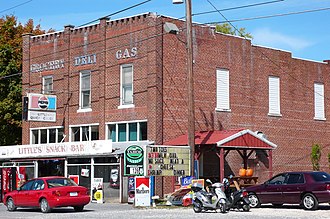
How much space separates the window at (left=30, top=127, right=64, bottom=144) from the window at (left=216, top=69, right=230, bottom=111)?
9.95 m

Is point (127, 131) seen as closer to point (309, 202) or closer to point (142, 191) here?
point (142, 191)

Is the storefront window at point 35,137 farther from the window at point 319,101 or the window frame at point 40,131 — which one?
the window at point 319,101

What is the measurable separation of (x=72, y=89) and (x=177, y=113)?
7522mm

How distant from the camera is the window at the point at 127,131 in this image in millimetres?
34856

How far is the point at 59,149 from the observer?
36.0 metres

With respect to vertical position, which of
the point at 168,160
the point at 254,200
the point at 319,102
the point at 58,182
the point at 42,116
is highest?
the point at 319,102

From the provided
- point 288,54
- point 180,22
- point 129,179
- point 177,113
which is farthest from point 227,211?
point 288,54

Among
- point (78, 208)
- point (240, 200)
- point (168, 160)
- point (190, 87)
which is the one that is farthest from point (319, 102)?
point (78, 208)

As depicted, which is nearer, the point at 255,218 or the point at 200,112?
the point at 255,218

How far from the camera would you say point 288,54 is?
42.2 m

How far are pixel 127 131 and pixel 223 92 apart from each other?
259 inches

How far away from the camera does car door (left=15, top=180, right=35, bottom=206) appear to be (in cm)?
2602

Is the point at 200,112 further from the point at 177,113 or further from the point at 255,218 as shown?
the point at 255,218

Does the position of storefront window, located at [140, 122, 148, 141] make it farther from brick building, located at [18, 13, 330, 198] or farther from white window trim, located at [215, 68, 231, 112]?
white window trim, located at [215, 68, 231, 112]
